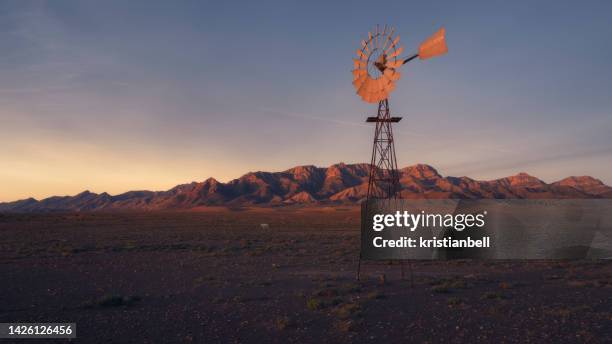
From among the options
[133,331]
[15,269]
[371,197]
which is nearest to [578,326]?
[371,197]

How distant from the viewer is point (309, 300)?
11.9 meters

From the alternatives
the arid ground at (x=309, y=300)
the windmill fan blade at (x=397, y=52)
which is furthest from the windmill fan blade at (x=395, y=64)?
the arid ground at (x=309, y=300)

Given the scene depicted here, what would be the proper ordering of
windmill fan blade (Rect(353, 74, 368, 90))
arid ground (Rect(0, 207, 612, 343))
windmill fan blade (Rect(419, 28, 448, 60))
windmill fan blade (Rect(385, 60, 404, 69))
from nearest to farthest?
arid ground (Rect(0, 207, 612, 343)) < windmill fan blade (Rect(419, 28, 448, 60)) < windmill fan blade (Rect(385, 60, 404, 69)) < windmill fan blade (Rect(353, 74, 368, 90))

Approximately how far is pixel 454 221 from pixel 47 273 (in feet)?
56.7

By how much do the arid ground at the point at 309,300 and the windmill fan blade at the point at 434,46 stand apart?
7.16 metres

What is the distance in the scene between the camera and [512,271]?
57.6ft

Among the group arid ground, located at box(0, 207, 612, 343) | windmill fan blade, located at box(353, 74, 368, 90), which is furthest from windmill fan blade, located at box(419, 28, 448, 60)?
arid ground, located at box(0, 207, 612, 343)

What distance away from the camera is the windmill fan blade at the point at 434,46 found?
39.4 ft

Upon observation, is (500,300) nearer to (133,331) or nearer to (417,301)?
(417,301)

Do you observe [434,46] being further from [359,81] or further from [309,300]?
[309,300]

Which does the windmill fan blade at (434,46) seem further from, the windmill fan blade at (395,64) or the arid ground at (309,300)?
the arid ground at (309,300)

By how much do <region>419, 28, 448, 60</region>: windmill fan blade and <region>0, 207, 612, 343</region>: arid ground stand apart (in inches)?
282

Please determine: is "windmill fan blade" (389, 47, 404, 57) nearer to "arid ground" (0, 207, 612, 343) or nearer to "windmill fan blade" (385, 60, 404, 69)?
"windmill fan blade" (385, 60, 404, 69)

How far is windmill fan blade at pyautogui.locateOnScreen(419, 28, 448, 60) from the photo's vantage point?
12000mm
